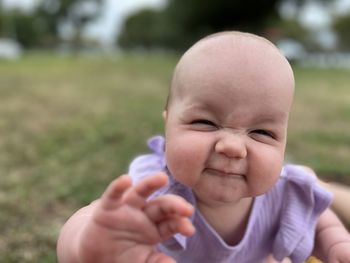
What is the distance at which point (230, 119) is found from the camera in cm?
131

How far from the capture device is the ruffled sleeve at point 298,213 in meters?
1.65

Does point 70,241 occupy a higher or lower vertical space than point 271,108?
lower

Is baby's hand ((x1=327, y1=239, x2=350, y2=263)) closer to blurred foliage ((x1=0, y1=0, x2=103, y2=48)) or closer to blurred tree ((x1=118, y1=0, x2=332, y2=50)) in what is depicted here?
blurred tree ((x1=118, y1=0, x2=332, y2=50))

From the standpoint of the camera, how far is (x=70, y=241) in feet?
4.48

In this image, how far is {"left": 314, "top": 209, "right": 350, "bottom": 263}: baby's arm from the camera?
164 centimetres

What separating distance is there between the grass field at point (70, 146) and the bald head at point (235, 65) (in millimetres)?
998

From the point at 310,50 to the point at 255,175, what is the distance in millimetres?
40494

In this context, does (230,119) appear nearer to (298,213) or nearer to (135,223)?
(135,223)

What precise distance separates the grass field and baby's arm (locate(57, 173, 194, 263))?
879mm

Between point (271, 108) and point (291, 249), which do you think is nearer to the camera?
point (271, 108)

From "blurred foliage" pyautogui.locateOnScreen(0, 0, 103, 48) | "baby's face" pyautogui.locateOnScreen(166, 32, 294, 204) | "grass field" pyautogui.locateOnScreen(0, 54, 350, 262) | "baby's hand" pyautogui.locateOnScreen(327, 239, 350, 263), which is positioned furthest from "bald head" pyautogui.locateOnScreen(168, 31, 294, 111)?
"blurred foliage" pyautogui.locateOnScreen(0, 0, 103, 48)

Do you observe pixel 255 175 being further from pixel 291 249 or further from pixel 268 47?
pixel 291 249

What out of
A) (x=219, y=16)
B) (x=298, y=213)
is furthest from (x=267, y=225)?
(x=219, y=16)

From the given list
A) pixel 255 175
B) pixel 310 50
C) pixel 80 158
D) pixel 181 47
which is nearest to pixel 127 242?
pixel 255 175
